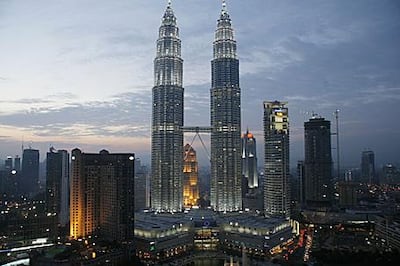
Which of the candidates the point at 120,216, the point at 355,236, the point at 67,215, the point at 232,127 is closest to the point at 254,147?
the point at 232,127

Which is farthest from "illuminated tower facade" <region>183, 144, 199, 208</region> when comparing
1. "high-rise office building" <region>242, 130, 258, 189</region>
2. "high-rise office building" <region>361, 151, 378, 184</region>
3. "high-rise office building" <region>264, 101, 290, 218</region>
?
"high-rise office building" <region>361, 151, 378, 184</region>

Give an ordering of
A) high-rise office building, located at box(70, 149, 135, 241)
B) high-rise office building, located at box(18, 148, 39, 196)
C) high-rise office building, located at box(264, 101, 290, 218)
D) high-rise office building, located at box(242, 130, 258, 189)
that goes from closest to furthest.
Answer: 1. high-rise office building, located at box(70, 149, 135, 241)
2. high-rise office building, located at box(264, 101, 290, 218)
3. high-rise office building, located at box(18, 148, 39, 196)
4. high-rise office building, located at box(242, 130, 258, 189)

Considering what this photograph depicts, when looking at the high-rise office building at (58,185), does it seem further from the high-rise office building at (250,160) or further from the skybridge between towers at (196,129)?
the high-rise office building at (250,160)

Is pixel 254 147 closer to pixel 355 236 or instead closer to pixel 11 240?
pixel 355 236

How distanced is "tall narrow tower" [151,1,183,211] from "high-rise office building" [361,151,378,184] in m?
18.1

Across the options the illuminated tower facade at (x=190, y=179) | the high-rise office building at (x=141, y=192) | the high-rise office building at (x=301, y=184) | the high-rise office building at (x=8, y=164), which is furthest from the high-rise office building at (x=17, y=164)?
the high-rise office building at (x=301, y=184)

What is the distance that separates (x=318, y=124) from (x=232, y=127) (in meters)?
11.1

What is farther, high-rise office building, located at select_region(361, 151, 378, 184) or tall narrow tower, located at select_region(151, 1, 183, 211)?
high-rise office building, located at select_region(361, 151, 378, 184)

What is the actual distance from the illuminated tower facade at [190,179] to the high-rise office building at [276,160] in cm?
816

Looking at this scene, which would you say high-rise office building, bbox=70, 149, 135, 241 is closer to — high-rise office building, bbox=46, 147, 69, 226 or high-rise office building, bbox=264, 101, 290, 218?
high-rise office building, bbox=46, 147, 69, 226

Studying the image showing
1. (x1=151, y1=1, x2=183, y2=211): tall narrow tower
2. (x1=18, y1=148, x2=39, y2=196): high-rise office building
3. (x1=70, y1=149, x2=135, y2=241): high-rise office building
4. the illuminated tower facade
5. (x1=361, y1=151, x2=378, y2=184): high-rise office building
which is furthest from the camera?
(x1=361, y1=151, x2=378, y2=184): high-rise office building

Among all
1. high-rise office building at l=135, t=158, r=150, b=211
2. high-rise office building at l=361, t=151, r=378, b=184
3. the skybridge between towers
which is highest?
the skybridge between towers

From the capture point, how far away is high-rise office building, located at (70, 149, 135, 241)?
1669cm

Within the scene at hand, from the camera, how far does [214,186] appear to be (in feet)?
81.0
